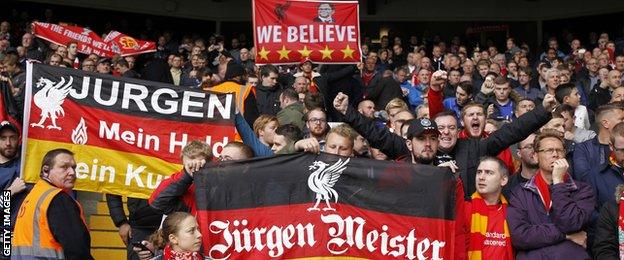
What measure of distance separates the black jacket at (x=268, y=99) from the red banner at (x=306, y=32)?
336 mm

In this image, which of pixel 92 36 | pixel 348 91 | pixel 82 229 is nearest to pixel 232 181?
pixel 82 229

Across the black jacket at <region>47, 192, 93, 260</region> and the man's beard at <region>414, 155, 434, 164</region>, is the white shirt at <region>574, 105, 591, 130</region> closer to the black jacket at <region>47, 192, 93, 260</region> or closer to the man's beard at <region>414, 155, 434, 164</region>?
the man's beard at <region>414, 155, 434, 164</region>

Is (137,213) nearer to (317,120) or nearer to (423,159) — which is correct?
(317,120)

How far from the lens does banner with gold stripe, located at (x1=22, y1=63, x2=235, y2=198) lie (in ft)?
25.0

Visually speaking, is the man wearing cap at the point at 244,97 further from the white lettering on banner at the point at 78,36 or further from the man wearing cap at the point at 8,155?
the white lettering on banner at the point at 78,36

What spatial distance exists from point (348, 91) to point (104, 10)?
12.9m

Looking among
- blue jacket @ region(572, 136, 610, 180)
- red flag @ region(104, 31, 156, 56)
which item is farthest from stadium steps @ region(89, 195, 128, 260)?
red flag @ region(104, 31, 156, 56)

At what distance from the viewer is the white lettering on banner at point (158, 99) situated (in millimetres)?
7824

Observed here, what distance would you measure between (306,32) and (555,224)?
6.07m

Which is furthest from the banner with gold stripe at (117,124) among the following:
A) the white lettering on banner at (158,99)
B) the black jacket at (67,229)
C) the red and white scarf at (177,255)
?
the red and white scarf at (177,255)

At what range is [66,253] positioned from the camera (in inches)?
248

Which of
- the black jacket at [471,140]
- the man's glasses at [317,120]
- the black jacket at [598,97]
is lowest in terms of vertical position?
the black jacket at [471,140]

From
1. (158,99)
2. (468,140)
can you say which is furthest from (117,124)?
(468,140)

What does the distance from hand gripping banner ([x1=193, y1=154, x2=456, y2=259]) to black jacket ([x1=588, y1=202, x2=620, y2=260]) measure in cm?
93
